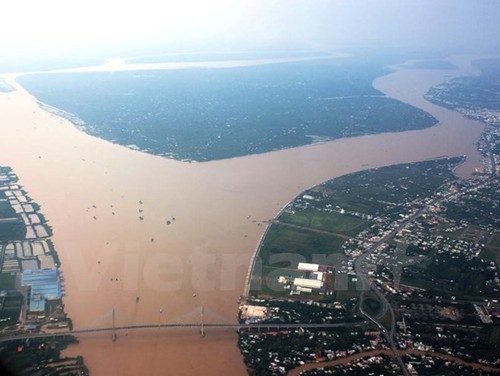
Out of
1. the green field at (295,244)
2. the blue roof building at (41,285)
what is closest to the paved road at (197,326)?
the blue roof building at (41,285)

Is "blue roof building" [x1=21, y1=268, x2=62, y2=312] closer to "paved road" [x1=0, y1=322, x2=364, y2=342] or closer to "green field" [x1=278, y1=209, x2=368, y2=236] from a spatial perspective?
"paved road" [x1=0, y1=322, x2=364, y2=342]

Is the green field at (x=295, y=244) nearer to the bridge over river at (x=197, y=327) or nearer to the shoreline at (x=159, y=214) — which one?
the shoreline at (x=159, y=214)

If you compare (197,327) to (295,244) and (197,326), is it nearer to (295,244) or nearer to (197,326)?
(197,326)

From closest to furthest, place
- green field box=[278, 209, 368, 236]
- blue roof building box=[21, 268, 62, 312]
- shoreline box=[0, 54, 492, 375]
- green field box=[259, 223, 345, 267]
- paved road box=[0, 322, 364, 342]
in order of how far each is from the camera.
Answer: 1. paved road box=[0, 322, 364, 342]
2. shoreline box=[0, 54, 492, 375]
3. blue roof building box=[21, 268, 62, 312]
4. green field box=[259, 223, 345, 267]
5. green field box=[278, 209, 368, 236]

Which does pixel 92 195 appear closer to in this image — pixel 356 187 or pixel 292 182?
pixel 292 182

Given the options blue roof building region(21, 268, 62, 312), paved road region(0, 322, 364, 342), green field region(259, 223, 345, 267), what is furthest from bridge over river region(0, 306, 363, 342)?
green field region(259, 223, 345, 267)

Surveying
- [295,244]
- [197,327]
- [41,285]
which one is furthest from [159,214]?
[197,327]

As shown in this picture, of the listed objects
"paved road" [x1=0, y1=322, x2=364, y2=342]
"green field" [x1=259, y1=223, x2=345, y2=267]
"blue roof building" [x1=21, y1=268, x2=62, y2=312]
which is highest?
"blue roof building" [x1=21, y1=268, x2=62, y2=312]

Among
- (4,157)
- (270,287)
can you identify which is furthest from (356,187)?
(4,157)
